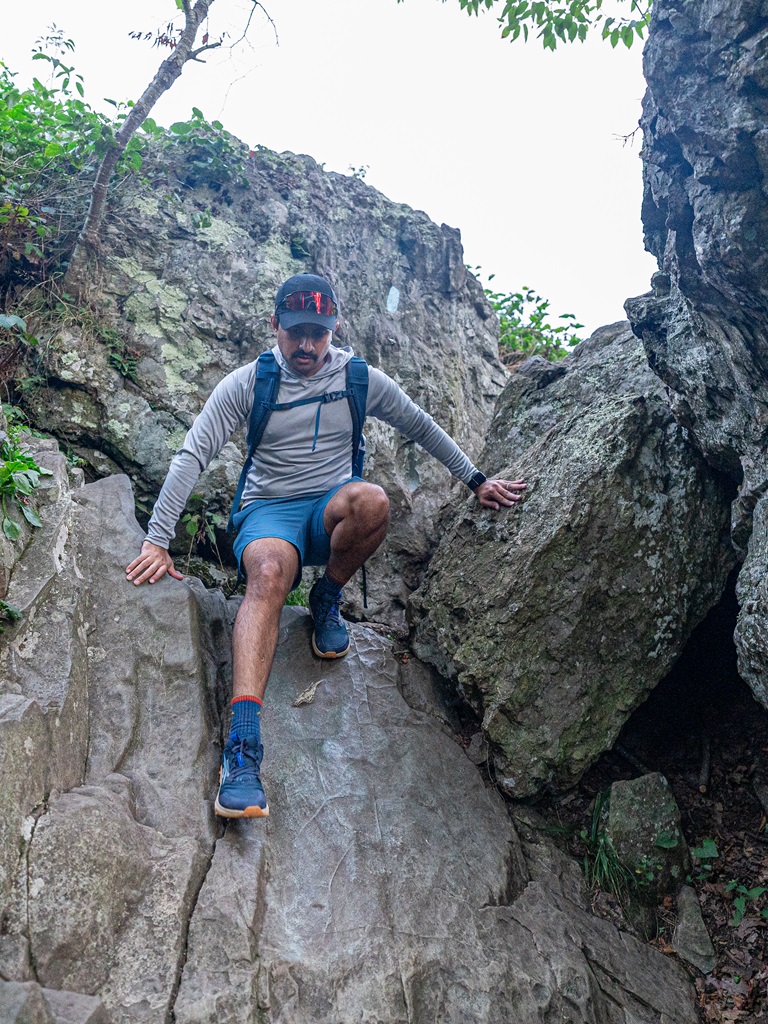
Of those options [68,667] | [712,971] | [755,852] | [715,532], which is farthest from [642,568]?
[68,667]

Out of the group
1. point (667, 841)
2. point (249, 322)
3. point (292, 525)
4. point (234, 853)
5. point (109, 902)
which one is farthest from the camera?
point (249, 322)

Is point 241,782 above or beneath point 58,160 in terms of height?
beneath

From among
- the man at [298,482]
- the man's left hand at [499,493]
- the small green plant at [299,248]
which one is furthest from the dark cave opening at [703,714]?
the small green plant at [299,248]

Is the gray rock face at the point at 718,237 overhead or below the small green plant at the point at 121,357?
overhead

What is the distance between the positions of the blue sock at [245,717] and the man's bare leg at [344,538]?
3.64 feet

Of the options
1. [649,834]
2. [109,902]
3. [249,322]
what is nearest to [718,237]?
[649,834]

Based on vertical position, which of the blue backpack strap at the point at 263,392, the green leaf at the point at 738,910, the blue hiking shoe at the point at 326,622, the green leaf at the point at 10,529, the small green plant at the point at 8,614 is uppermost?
the blue backpack strap at the point at 263,392

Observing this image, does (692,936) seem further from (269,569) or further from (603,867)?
(269,569)

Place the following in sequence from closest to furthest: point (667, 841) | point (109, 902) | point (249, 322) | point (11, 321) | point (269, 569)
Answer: point (109, 902), point (269, 569), point (667, 841), point (11, 321), point (249, 322)

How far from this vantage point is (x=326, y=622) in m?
5.01

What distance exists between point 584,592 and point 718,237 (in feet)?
7.21

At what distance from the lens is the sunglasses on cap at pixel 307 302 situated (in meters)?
4.66

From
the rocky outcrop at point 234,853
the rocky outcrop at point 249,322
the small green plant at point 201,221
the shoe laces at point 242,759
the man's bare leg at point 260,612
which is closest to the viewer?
the rocky outcrop at point 234,853

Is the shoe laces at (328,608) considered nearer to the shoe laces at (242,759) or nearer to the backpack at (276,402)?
the backpack at (276,402)
